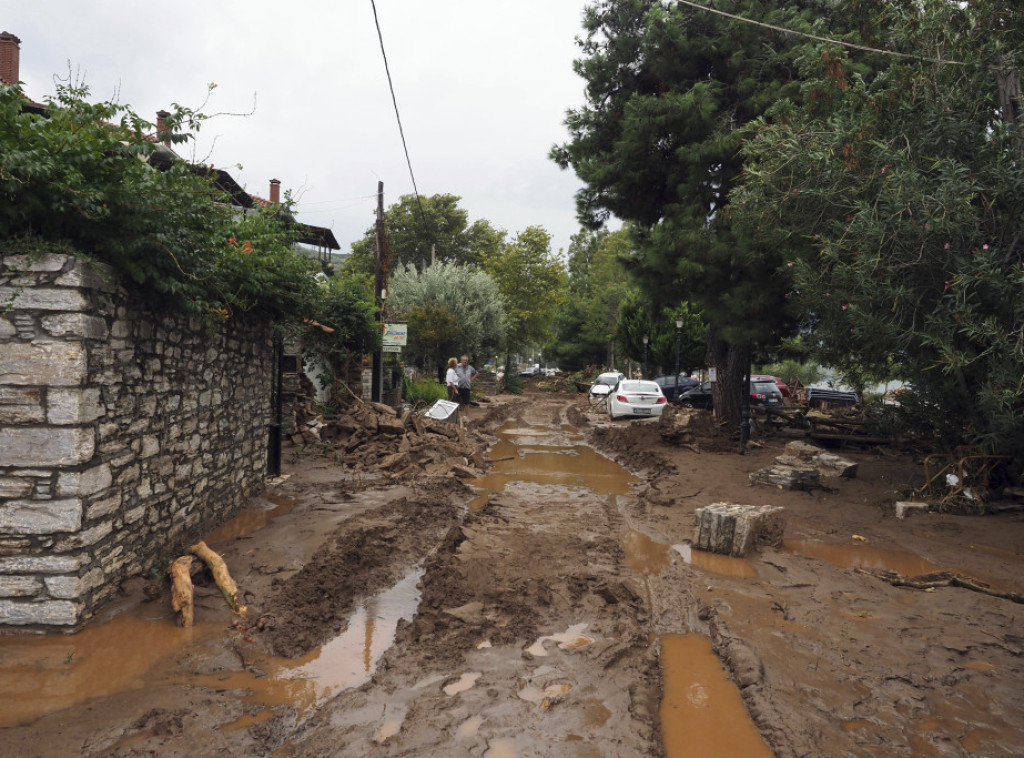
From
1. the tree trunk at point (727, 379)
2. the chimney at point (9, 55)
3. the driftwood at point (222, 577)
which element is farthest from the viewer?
the chimney at point (9, 55)

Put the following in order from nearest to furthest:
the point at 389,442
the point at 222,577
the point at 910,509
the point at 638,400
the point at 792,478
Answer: the point at 222,577, the point at 910,509, the point at 792,478, the point at 389,442, the point at 638,400

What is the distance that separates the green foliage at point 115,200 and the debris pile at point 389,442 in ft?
19.0

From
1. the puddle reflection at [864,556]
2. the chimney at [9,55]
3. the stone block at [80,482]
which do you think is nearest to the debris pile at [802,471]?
the puddle reflection at [864,556]

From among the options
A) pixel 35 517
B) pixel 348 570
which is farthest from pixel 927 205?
pixel 35 517

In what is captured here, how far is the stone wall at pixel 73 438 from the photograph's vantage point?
4.54 m

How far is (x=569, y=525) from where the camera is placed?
8.55 m

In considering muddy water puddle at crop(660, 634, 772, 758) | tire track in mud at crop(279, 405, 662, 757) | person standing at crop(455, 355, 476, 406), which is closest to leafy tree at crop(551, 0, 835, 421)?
person standing at crop(455, 355, 476, 406)

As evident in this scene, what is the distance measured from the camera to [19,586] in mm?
4555

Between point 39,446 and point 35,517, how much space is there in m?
0.47

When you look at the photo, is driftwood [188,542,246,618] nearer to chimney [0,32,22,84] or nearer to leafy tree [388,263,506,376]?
chimney [0,32,22,84]

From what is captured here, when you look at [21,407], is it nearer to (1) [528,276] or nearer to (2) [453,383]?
(2) [453,383]

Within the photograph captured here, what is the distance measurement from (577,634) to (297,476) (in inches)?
267

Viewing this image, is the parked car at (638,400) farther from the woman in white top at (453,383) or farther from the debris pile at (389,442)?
the debris pile at (389,442)

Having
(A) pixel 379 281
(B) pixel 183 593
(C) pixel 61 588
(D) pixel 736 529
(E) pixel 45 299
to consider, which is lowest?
(B) pixel 183 593
